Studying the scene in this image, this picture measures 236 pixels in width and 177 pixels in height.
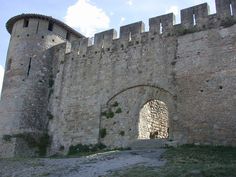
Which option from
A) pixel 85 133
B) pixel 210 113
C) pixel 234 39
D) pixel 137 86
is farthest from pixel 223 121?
pixel 85 133

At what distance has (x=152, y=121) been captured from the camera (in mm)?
14836

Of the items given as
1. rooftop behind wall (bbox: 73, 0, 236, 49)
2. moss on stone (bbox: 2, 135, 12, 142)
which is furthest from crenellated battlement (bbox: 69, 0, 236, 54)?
moss on stone (bbox: 2, 135, 12, 142)

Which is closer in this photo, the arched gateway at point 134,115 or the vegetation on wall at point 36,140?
the arched gateway at point 134,115

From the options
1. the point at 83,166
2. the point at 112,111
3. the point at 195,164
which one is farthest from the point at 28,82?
the point at 195,164

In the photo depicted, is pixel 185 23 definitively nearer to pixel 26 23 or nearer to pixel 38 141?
pixel 38 141

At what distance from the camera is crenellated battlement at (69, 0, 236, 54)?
42.8 feet

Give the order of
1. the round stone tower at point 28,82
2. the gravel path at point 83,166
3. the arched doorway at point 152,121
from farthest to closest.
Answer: the round stone tower at point 28,82 → the arched doorway at point 152,121 → the gravel path at point 83,166

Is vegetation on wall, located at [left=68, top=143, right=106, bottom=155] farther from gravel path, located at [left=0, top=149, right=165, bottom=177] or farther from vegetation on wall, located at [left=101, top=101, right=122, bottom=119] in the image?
gravel path, located at [left=0, top=149, right=165, bottom=177]

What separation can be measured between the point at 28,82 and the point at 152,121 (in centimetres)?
661

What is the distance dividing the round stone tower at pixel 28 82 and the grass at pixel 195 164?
310 inches

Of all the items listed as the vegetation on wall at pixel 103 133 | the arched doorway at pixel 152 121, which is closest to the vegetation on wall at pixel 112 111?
the vegetation on wall at pixel 103 133

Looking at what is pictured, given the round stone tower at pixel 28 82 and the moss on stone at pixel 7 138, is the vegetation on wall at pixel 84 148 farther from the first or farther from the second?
the moss on stone at pixel 7 138

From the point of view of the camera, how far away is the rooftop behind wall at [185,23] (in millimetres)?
13047

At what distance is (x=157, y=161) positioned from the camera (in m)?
9.20
